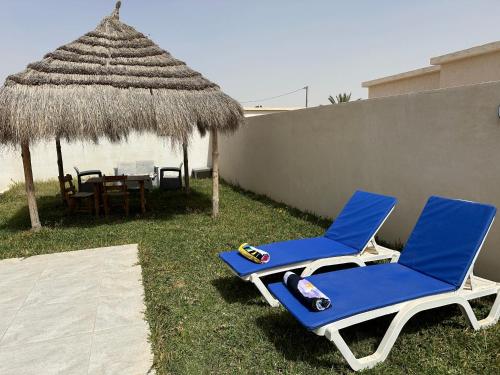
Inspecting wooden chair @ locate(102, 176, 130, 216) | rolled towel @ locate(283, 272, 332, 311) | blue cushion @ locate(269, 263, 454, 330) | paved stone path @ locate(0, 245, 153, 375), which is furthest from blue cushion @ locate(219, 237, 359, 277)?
wooden chair @ locate(102, 176, 130, 216)

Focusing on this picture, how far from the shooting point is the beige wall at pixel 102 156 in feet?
41.0

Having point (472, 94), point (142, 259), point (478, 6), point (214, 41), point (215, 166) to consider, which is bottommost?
point (142, 259)

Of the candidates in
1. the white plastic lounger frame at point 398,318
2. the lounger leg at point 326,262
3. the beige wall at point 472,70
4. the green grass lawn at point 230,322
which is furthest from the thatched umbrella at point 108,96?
the beige wall at point 472,70

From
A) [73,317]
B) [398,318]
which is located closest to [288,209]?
[73,317]

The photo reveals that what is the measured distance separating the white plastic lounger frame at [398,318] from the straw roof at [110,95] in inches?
198

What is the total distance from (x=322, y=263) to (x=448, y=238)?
1274 mm

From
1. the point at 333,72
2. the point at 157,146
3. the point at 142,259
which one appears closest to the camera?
the point at 142,259

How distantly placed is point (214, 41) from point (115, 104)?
22.8 feet

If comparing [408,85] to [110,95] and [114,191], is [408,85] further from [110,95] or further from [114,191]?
[114,191]

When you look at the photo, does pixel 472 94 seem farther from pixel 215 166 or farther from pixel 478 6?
pixel 215 166

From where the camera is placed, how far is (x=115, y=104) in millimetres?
6230

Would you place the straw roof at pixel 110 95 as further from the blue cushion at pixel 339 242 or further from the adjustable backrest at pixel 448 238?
the adjustable backrest at pixel 448 238

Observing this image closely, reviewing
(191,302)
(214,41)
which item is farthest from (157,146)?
(191,302)

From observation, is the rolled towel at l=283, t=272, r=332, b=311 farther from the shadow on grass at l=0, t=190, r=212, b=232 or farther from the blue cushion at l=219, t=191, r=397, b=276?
Answer: the shadow on grass at l=0, t=190, r=212, b=232
